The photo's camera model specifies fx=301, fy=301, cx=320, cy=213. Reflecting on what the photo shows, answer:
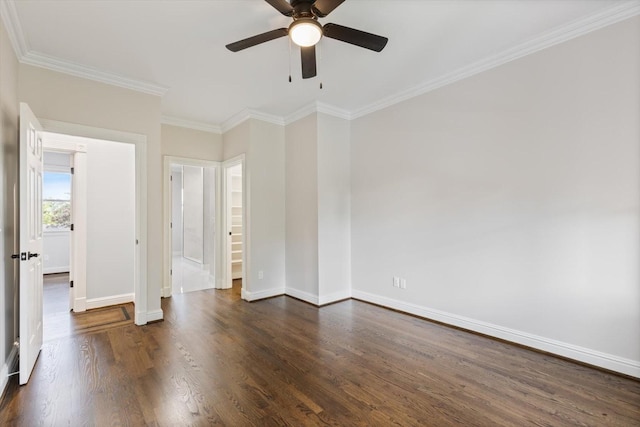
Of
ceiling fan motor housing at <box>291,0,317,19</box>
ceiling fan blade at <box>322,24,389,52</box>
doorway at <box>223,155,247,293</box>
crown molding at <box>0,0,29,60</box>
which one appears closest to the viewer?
ceiling fan motor housing at <box>291,0,317,19</box>

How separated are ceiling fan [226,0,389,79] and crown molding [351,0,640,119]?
149cm

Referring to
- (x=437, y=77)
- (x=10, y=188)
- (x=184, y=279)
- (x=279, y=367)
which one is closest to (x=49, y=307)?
(x=184, y=279)

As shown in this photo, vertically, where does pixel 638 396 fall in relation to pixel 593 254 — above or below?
below

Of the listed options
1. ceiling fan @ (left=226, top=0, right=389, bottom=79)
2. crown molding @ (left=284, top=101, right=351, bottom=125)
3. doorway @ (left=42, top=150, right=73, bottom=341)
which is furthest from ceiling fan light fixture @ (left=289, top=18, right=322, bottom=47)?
doorway @ (left=42, top=150, right=73, bottom=341)

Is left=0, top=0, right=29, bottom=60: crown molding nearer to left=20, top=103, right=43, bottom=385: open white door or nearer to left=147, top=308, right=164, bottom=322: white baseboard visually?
left=20, top=103, right=43, bottom=385: open white door

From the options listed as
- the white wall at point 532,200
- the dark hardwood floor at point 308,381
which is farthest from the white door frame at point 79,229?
the white wall at point 532,200

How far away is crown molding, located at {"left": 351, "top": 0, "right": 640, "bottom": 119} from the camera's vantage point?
7.56 ft

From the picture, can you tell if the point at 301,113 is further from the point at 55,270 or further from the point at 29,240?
the point at 55,270

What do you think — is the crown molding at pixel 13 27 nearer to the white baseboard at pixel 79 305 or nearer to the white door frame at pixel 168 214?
the white door frame at pixel 168 214

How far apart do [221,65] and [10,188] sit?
215 cm

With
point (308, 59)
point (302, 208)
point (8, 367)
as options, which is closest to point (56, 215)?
point (8, 367)

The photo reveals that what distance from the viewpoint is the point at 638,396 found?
2.06 metres

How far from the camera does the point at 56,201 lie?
6516 mm

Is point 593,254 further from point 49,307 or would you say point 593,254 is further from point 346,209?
point 49,307
